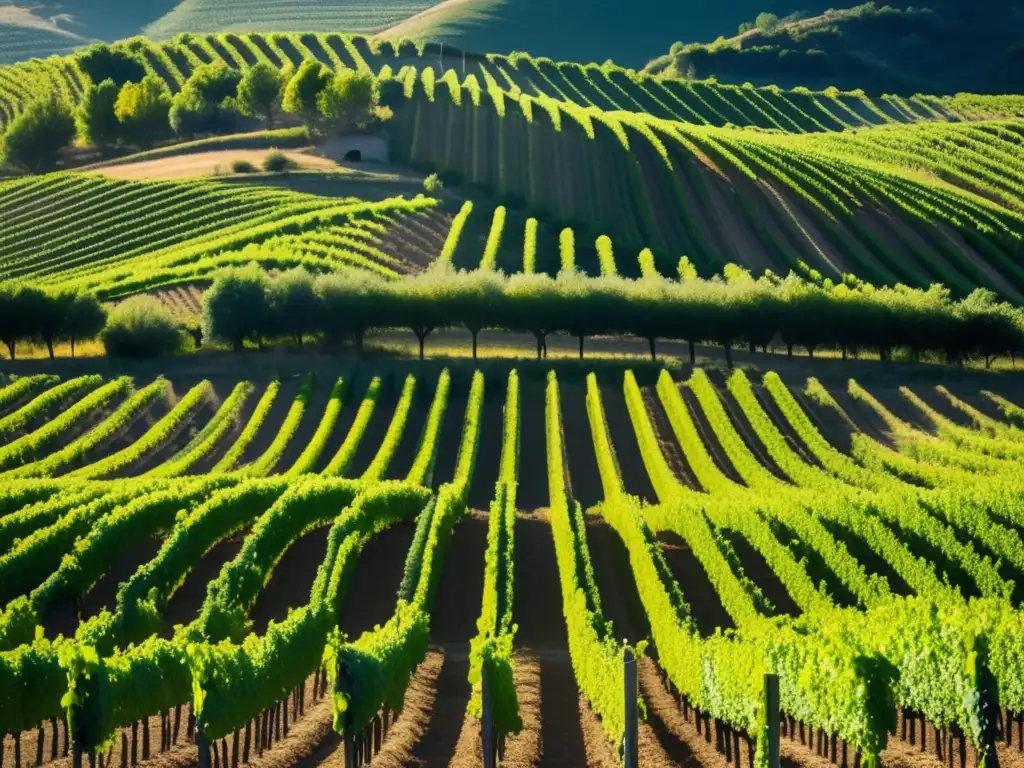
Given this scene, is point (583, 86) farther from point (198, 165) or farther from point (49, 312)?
point (49, 312)

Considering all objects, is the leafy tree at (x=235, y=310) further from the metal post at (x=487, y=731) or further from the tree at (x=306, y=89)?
the tree at (x=306, y=89)

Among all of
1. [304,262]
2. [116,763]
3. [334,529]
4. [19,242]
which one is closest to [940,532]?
[334,529]

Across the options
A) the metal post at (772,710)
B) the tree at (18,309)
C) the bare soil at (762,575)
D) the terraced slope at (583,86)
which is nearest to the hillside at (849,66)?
the terraced slope at (583,86)

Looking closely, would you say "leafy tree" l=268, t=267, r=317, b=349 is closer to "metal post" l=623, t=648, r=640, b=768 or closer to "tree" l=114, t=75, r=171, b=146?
"metal post" l=623, t=648, r=640, b=768

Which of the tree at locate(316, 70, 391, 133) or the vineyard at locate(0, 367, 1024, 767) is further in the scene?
the tree at locate(316, 70, 391, 133)

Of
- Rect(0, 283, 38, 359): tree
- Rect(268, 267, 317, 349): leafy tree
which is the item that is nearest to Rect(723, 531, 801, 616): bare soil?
Rect(268, 267, 317, 349): leafy tree

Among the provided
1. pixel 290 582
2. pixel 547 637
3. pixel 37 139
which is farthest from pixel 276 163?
pixel 547 637

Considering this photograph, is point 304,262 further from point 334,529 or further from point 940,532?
point 940,532
